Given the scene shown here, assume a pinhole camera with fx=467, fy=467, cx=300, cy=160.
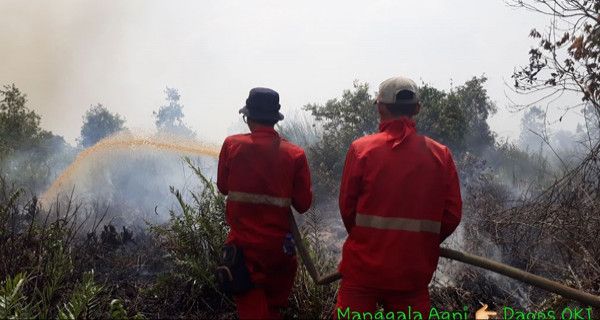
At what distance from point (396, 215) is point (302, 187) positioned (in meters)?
0.92

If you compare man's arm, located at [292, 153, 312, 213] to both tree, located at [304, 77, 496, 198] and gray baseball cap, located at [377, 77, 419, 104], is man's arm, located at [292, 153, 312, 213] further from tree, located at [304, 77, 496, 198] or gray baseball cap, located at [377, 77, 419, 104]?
tree, located at [304, 77, 496, 198]

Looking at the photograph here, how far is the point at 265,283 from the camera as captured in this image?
342cm

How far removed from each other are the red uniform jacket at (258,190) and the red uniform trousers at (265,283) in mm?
60

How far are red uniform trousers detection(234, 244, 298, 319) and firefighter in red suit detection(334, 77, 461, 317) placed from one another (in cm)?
56

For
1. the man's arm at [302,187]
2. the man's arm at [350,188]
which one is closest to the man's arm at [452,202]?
the man's arm at [350,188]

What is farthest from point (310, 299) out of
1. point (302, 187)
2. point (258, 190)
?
point (258, 190)

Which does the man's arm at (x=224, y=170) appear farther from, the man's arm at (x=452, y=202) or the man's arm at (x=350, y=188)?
the man's arm at (x=452, y=202)

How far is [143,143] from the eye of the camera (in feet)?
55.6

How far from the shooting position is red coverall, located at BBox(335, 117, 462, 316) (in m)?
2.86

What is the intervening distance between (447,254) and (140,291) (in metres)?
2.84

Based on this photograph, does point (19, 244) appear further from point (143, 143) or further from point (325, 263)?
point (143, 143)

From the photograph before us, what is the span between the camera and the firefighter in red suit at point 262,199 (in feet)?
11.0

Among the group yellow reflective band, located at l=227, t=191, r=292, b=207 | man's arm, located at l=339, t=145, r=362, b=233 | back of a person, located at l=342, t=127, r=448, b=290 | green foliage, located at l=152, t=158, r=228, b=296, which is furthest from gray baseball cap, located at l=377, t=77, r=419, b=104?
green foliage, located at l=152, t=158, r=228, b=296

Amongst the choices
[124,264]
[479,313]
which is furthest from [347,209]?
[124,264]
